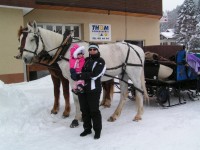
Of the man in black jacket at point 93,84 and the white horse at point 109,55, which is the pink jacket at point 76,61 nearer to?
the man in black jacket at point 93,84

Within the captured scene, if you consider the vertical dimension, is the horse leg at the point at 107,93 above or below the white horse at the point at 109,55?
below

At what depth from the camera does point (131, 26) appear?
61.5ft

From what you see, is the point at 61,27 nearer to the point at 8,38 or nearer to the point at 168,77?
the point at 8,38

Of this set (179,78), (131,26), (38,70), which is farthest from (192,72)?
(131,26)

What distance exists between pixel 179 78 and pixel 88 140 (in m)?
3.54

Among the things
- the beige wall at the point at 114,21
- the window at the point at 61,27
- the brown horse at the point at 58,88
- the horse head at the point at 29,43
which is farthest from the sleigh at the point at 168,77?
the beige wall at the point at 114,21

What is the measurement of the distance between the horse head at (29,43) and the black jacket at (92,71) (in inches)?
49.6

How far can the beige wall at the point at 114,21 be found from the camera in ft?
47.5

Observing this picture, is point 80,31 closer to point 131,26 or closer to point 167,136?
point 131,26

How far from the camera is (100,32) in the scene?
1689cm

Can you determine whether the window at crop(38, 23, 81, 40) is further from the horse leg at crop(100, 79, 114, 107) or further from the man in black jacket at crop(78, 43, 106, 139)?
the man in black jacket at crop(78, 43, 106, 139)

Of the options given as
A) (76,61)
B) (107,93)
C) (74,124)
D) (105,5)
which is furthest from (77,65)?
(105,5)

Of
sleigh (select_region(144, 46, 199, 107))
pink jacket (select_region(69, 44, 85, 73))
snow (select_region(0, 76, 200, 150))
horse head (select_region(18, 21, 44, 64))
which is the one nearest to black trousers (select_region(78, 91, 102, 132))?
snow (select_region(0, 76, 200, 150))

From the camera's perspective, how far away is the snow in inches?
191
